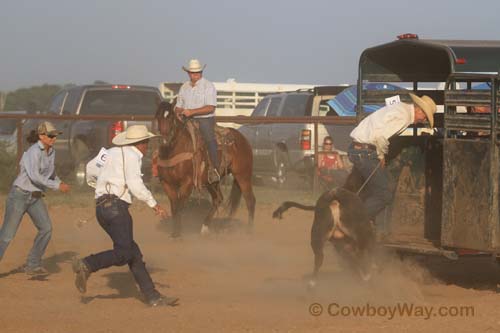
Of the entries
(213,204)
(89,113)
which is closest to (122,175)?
(213,204)

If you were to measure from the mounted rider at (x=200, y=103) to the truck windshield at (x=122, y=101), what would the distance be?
562 centimetres

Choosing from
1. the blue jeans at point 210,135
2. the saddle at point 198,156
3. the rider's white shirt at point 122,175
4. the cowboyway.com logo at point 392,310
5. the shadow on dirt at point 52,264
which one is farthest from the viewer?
the blue jeans at point 210,135

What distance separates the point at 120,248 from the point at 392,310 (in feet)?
8.42

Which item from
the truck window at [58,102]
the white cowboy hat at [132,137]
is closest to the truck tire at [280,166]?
the truck window at [58,102]

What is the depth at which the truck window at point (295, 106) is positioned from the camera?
19.7m

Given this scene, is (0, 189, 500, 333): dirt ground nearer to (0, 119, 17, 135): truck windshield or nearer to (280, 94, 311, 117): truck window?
(280, 94, 311, 117): truck window

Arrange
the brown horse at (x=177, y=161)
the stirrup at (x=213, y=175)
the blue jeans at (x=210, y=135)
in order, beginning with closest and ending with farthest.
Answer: the brown horse at (x=177, y=161)
the blue jeans at (x=210, y=135)
the stirrup at (x=213, y=175)

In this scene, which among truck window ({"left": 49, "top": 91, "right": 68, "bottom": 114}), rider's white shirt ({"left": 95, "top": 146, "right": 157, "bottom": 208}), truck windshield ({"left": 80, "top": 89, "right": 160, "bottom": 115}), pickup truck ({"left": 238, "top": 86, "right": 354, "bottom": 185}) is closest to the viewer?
rider's white shirt ({"left": 95, "top": 146, "right": 157, "bottom": 208})

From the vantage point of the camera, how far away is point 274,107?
20625mm

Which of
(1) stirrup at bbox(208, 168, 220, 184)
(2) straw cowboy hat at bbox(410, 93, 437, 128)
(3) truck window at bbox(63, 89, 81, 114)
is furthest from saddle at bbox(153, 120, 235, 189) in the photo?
(3) truck window at bbox(63, 89, 81, 114)

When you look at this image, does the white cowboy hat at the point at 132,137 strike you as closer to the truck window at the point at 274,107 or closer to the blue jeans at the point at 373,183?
the blue jeans at the point at 373,183

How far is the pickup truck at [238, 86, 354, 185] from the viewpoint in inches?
735

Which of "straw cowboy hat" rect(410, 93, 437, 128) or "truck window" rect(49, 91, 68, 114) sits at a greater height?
"straw cowboy hat" rect(410, 93, 437, 128)

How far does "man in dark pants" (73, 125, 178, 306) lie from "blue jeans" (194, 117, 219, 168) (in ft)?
17.3
